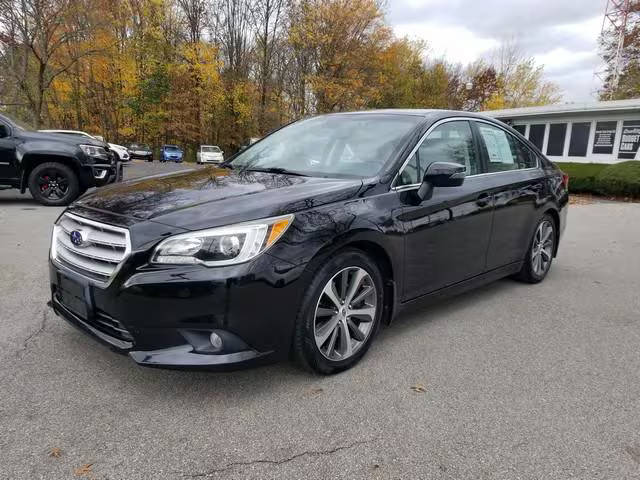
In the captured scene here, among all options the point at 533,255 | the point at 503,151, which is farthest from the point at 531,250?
the point at 503,151

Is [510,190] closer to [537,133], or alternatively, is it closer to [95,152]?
[95,152]

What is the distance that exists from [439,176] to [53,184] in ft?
27.0

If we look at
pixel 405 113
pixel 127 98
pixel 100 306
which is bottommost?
pixel 100 306

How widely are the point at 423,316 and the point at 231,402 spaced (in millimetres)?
1890

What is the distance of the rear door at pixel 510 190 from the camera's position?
13.0ft

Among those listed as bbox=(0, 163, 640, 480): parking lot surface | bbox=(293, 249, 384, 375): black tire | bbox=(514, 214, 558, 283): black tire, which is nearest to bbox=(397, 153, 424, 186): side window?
bbox=(293, 249, 384, 375): black tire

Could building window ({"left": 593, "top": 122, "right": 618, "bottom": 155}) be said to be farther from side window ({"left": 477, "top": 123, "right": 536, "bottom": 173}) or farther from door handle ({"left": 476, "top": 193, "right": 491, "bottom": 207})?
door handle ({"left": 476, "top": 193, "right": 491, "bottom": 207})

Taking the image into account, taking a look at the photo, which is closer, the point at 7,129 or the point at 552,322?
the point at 552,322

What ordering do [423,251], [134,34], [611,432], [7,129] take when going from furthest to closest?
[134,34], [7,129], [423,251], [611,432]

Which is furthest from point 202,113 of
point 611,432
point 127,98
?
point 611,432

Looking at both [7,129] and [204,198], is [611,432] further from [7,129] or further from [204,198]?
[7,129]

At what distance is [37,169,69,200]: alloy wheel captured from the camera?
8.84 metres

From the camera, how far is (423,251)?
325 centimetres

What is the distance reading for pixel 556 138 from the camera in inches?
828
